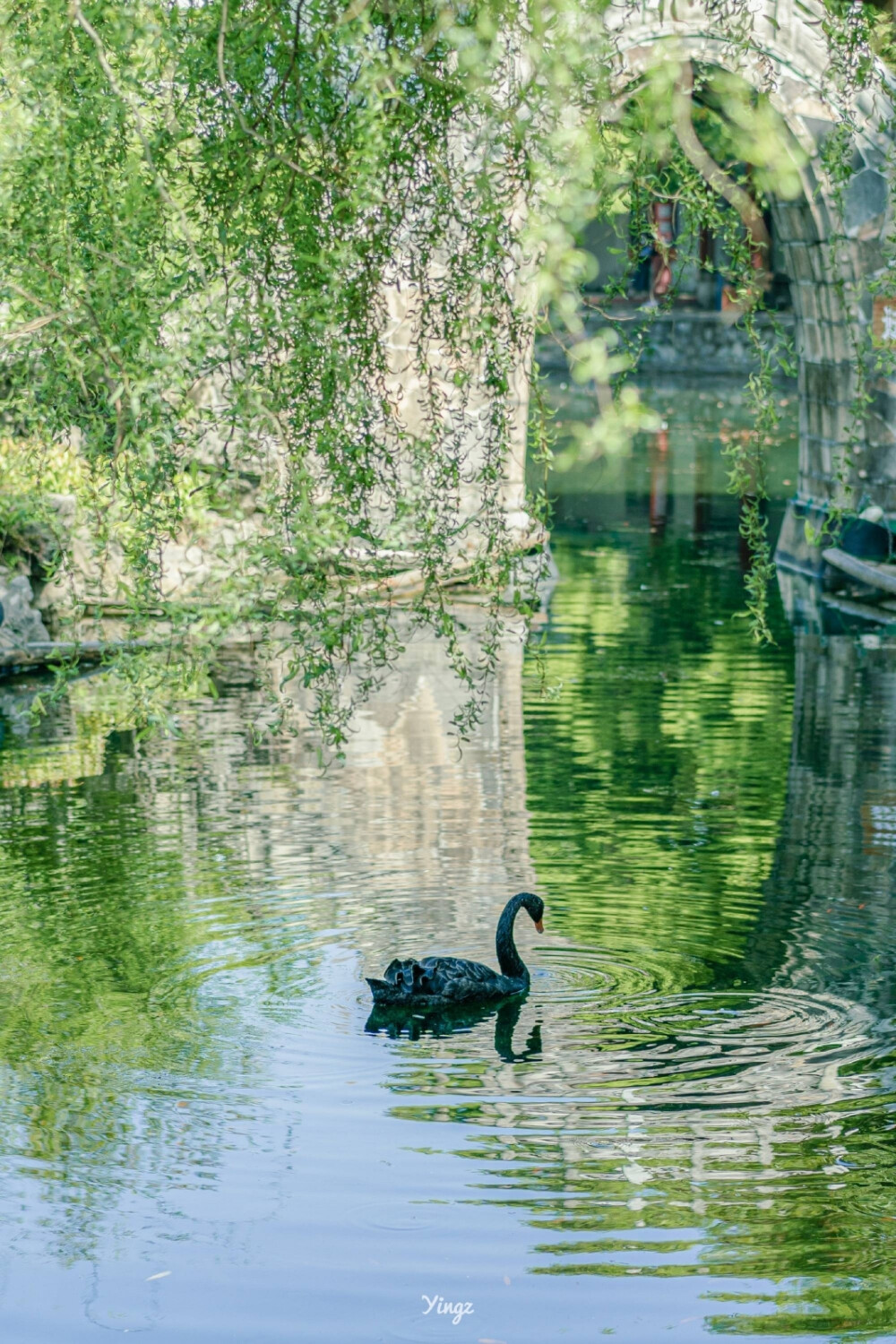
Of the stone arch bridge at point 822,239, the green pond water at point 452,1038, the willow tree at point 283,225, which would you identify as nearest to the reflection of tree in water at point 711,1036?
the green pond water at point 452,1038

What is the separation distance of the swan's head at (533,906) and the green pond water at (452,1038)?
0.17 m

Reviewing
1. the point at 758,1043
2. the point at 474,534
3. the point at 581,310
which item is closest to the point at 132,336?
the point at 581,310

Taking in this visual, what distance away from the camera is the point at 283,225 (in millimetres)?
6312

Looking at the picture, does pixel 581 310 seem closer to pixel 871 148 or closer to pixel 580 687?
pixel 580 687

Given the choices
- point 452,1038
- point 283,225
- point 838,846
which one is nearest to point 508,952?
point 452,1038

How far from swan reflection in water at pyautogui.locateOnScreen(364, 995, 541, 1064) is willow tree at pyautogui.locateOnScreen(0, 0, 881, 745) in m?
1.88

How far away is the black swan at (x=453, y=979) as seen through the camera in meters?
8.00

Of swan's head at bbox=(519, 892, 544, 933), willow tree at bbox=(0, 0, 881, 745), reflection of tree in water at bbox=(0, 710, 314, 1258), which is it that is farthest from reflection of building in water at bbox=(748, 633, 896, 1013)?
willow tree at bbox=(0, 0, 881, 745)

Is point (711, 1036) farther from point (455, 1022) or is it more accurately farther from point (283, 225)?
point (283, 225)

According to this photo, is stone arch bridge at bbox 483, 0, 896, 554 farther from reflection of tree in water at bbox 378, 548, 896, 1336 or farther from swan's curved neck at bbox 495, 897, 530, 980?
swan's curved neck at bbox 495, 897, 530, 980

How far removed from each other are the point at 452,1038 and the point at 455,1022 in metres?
0.18

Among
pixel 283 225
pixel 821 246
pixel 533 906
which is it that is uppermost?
pixel 821 246

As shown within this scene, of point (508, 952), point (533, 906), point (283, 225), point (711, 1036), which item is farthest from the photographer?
point (533, 906)
